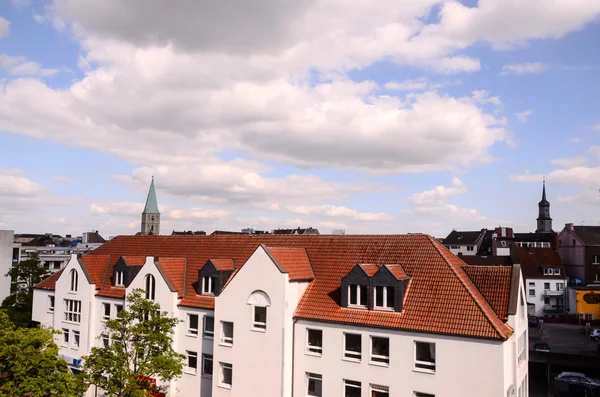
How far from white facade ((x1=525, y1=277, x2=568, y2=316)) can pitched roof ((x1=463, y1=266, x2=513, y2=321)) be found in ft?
183

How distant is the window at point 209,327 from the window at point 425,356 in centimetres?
1520

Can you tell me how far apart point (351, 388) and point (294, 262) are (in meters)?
8.86

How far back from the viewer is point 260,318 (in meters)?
31.7

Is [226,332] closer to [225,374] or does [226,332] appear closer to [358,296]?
[225,374]

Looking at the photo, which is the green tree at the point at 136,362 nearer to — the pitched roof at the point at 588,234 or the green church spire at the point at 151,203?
the pitched roof at the point at 588,234

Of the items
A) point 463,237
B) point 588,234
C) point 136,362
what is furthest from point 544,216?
point 136,362

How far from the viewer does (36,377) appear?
26.7m

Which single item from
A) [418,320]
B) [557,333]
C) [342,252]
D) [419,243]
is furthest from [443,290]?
[557,333]

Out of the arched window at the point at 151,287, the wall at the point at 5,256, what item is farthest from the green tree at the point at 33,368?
the wall at the point at 5,256

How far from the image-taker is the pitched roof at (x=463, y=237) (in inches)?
4628

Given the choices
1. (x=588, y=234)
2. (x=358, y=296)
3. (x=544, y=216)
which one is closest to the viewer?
(x=358, y=296)

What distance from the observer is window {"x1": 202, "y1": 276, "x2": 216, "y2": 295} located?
119 ft

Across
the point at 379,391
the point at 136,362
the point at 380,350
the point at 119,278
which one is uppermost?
the point at 119,278

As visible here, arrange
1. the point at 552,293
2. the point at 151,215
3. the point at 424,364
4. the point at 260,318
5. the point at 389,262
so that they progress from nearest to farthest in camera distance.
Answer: the point at 424,364 < the point at 260,318 < the point at 389,262 < the point at 552,293 < the point at 151,215
